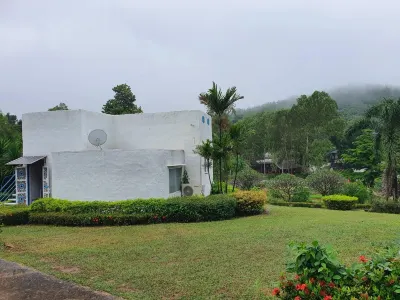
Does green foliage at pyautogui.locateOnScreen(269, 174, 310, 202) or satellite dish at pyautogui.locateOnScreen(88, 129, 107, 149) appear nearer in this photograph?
satellite dish at pyautogui.locateOnScreen(88, 129, 107, 149)

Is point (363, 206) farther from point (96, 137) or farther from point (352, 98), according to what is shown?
point (352, 98)

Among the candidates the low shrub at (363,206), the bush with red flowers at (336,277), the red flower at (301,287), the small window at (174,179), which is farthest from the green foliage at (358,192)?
the red flower at (301,287)

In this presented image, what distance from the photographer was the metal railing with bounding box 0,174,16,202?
16.7 metres

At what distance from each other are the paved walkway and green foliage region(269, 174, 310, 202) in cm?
1793

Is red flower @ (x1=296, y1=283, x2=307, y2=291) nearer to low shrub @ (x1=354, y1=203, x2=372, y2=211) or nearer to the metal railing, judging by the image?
the metal railing

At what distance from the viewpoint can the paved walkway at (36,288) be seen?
4.82 meters

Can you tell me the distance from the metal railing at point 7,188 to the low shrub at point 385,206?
1824 centimetres

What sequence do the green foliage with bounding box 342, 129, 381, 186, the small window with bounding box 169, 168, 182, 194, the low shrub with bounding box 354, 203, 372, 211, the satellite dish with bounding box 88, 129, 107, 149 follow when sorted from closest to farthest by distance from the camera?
1. the small window with bounding box 169, 168, 182, 194
2. the satellite dish with bounding box 88, 129, 107, 149
3. the low shrub with bounding box 354, 203, 372, 211
4. the green foliage with bounding box 342, 129, 381, 186

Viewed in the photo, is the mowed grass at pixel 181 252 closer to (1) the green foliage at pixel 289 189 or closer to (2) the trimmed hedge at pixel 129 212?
(2) the trimmed hedge at pixel 129 212

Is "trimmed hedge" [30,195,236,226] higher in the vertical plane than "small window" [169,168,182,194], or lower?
lower

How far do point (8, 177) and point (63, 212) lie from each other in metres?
8.37

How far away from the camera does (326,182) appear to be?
22188mm

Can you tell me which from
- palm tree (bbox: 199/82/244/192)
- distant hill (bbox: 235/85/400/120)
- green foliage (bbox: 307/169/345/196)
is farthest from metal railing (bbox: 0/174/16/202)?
distant hill (bbox: 235/85/400/120)

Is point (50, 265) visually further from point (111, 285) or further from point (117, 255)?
point (111, 285)
